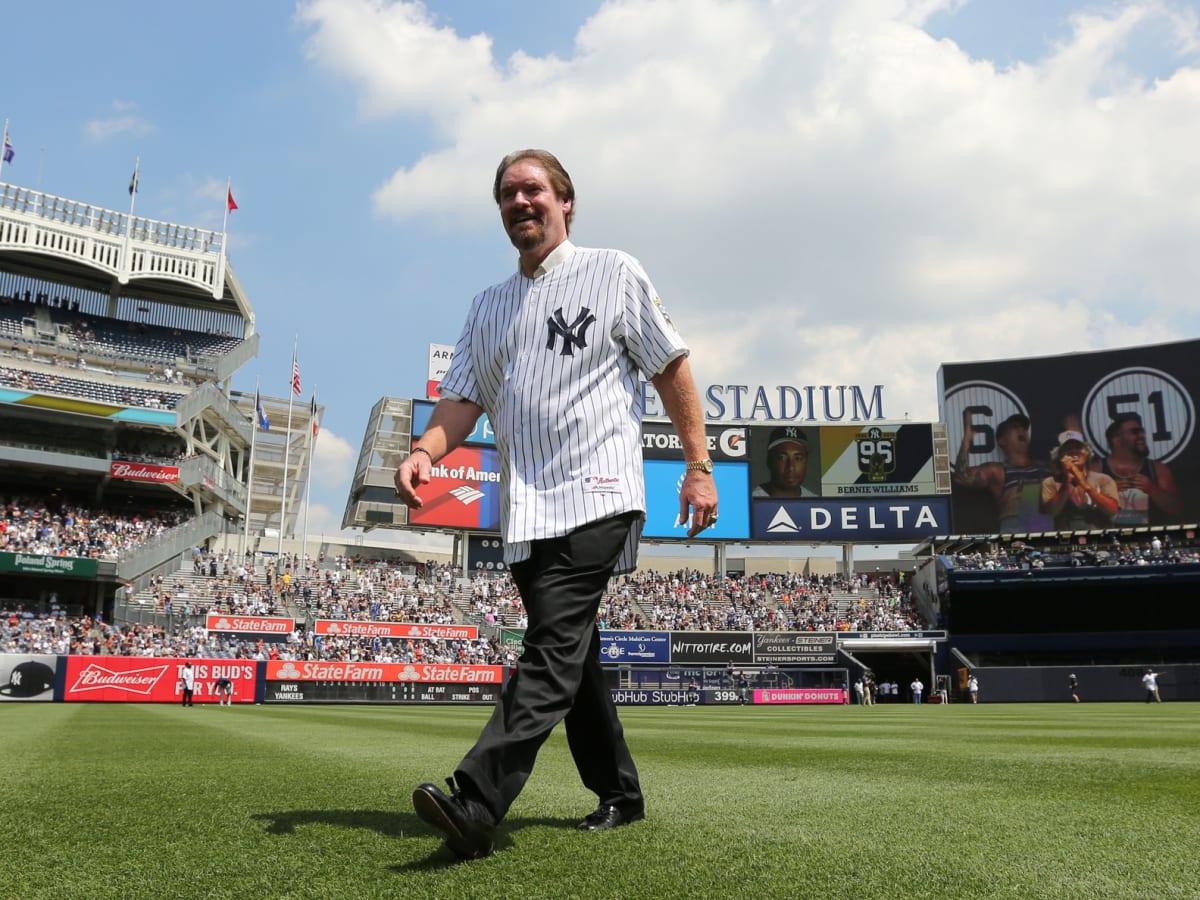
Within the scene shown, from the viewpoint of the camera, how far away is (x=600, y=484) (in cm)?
311

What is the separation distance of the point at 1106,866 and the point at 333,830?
221cm

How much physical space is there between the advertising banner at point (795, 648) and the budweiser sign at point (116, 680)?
23.9m

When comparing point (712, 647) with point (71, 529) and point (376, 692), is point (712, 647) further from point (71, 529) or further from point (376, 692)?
point (71, 529)

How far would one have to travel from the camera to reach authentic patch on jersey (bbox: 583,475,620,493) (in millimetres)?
3102

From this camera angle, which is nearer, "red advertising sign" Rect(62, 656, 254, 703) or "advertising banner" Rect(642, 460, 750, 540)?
"red advertising sign" Rect(62, 656, 254, 703)

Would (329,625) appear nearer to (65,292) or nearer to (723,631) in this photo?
(723,631)

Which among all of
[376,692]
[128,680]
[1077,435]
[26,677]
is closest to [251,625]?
[376,692]

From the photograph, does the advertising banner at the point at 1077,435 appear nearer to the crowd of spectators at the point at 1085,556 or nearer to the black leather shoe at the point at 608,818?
the crowd of spectators at the point at 1085,556

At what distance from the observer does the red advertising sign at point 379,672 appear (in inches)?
1209

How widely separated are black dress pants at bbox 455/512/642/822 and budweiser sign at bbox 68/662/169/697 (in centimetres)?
2889

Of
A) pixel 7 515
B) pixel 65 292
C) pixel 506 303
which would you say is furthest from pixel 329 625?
pixel 506 303

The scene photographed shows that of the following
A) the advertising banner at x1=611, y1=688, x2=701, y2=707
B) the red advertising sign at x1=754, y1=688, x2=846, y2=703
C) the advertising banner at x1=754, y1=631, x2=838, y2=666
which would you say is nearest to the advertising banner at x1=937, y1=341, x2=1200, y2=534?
the advertising banner at x1=754, y1=631, x2=838, y2=666

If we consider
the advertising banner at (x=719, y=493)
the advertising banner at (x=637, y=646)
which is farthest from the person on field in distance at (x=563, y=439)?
the advertising banner at (x=719, y=493)

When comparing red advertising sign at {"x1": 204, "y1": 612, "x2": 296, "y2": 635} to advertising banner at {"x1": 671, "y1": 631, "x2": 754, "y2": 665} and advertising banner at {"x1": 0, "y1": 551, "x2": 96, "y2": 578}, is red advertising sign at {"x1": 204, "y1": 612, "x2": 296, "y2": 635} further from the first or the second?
advertising banner at {"x1": 671, "y1": 631, "x2": 754, "y2": 665}
